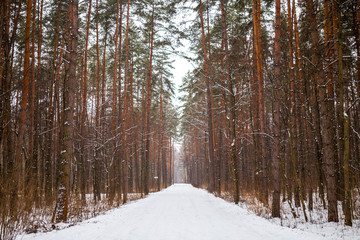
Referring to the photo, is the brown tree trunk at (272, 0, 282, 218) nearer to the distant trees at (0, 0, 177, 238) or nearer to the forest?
the forest

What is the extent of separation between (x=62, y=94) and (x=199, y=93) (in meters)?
13.1

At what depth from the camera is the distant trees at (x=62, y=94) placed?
5.32 m

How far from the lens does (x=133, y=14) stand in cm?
1631

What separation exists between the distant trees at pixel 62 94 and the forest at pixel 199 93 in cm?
7

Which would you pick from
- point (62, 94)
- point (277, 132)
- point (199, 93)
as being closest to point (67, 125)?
point (277, 132)

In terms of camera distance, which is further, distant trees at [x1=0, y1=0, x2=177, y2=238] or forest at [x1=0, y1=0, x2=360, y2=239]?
forest at [x1=0, y1=0, x2=360, y2=239]

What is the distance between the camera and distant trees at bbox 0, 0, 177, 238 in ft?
17.5

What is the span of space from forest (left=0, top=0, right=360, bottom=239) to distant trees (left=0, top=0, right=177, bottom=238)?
0.07 meters

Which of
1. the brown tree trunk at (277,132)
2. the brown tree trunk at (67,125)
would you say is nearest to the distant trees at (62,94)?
the brown tree trunk at (67,125)

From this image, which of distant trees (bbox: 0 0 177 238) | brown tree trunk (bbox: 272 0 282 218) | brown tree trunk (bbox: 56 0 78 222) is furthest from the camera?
brown tree trunk (bbox: 272 0 282 218)

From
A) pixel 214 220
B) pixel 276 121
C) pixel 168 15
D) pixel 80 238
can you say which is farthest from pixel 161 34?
pixel 80 238

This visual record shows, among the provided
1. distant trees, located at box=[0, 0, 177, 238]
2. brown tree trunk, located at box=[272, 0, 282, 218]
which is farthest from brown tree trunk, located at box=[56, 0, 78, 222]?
brown tree trunk, located at box=[272, 0, 282, 218]

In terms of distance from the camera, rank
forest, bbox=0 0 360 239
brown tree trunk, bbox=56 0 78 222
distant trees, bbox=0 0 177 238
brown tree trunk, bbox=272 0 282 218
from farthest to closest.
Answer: brown tree trunk, bbox=272 0 282 218, brown tree trunk, bbox=56 0 78 222, forest, bbox=0 0 360 239, distant trees, bbox=0 0 177 238

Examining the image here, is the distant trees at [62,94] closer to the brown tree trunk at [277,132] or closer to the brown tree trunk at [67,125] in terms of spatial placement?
the brown tree trunk at [67,125]
